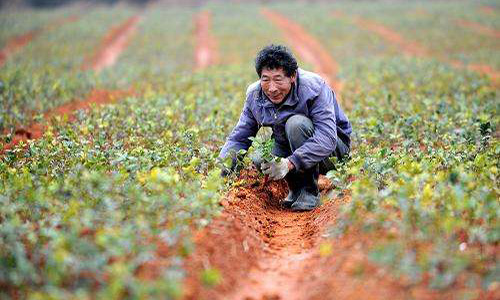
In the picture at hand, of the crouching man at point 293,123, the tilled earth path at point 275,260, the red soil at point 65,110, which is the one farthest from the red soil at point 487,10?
the tilled earth path at point 275,260

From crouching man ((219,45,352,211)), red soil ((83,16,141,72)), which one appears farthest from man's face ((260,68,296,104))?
red soil ((83,16,141,72))

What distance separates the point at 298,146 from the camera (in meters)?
4.56

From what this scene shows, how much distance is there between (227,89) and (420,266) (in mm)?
7397

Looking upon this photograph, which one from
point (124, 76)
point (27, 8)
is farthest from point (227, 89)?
point (27, 8)

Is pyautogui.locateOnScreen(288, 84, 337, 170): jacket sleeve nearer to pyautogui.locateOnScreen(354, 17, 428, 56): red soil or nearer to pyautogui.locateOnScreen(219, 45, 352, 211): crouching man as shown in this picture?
pyautogui.locateOnScreen(219, 45, 352, 211): crouching man

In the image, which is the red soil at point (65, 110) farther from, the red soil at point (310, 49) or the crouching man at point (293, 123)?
the red soil at point (310, 49)

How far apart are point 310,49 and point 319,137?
1546 centimetres

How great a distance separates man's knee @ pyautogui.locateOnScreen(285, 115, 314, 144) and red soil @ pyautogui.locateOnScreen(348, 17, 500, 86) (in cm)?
719

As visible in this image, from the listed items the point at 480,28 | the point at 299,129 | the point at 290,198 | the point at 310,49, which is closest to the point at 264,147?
the point at 299,129

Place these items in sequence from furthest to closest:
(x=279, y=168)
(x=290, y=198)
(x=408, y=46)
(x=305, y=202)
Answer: (x=408, y=46) → (x=290, y=198) → (x=305, y=202) → (x=279, y=168)

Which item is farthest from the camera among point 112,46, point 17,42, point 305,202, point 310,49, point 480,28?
point 480,28

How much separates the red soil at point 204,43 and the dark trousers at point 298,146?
10324mm

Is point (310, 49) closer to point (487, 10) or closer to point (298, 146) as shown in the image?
point (487, 10)

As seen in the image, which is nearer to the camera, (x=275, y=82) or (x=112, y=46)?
(x=275, y=82)
